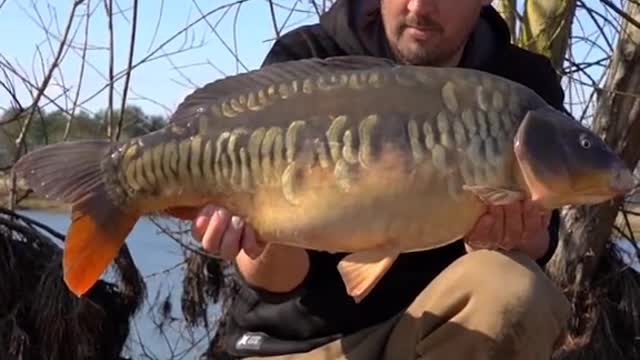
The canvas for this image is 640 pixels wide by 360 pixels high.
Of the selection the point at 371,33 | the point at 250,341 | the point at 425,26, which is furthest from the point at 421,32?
the point at 250,341

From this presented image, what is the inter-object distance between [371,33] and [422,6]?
258mm

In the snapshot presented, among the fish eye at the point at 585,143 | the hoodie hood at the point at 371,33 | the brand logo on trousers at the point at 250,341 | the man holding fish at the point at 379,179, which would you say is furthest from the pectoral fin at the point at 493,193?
the brand logo on trousers at the point at 250,341

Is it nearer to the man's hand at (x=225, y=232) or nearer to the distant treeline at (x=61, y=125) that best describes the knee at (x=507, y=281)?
the man's hand at (x=225, y=232)

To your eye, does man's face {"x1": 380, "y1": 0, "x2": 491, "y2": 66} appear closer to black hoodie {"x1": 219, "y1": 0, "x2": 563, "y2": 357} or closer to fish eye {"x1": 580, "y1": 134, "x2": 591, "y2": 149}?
black hoodie {"x1": 219, "y1": 0, "x2": 563, "y2": 357}

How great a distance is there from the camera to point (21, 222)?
4320 millimetres

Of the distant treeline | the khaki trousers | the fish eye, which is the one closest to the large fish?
the fish eye

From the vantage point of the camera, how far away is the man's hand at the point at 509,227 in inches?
89.1

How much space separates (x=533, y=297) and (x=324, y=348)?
18.3 inches

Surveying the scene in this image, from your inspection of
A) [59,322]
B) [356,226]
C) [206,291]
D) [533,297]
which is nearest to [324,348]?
[533,297]

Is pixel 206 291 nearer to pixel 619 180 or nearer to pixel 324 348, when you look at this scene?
pixel 324 348

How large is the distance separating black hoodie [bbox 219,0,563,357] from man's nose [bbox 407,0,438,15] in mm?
178

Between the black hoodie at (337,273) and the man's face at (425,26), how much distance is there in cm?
11

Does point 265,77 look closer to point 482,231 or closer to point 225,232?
point 225,232

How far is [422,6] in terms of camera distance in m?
2.62
